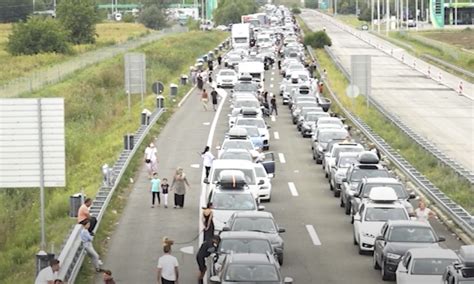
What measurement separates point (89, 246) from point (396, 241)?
254 inches

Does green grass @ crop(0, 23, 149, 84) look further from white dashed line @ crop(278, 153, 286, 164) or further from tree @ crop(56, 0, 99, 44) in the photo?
white dashed line @ crop(278, 153, 286, 164)

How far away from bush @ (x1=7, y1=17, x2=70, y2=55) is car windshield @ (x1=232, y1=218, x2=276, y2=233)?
80.7m

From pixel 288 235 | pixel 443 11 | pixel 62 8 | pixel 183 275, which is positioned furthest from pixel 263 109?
pixel 443 11

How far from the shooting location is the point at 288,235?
93.6 feet

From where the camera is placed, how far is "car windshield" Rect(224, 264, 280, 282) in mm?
19625

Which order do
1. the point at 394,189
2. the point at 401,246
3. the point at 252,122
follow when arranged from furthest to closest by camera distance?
the point at 252,122 → the point at 394,189 → the point at 401,246

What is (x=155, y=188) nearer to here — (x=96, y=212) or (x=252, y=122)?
(x=96, y=212)

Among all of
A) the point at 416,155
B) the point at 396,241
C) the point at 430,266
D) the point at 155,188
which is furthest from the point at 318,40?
the point at 430,266

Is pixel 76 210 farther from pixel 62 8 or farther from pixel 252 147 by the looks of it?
pixel 62 8

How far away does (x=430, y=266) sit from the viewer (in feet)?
67.6

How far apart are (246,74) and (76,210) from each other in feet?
152

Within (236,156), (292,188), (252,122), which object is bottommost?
(292,188)

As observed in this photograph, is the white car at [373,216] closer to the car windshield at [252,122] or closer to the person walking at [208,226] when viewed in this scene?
the person walking at [208,226]

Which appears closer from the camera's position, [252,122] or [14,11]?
[252,122]
